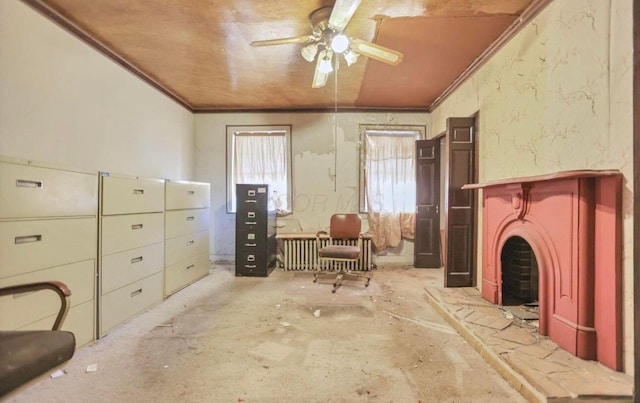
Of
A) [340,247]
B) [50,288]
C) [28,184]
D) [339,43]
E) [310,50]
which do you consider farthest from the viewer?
[340,247]

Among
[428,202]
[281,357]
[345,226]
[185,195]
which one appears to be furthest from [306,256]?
[281,357]

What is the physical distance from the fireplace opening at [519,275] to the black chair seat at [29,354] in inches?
127

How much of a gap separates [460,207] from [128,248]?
3.48 metres

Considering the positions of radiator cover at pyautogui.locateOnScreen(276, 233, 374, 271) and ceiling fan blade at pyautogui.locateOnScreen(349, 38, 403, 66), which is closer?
ceiling fan blade at pyautogui.locateOnScreen(349, 38, 403, 66)

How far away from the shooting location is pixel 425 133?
509 cm

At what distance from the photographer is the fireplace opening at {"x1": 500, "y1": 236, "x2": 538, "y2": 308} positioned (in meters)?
2.89

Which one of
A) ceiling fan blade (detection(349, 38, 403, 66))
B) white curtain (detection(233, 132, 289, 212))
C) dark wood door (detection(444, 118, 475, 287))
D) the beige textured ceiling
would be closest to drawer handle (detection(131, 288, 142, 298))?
the beige textured ceiling

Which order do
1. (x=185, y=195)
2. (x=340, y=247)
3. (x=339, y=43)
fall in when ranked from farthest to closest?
(x=340, y=247) < (x=185, y=195) < (x=339, y=43)

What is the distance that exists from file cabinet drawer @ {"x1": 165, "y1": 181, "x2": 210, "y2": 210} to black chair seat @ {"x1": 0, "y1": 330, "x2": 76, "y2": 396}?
2.31 meters

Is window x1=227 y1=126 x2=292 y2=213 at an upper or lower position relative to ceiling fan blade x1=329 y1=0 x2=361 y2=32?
lower

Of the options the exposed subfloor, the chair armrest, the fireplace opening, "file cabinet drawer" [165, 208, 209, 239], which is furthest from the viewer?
"file cabinet drawer" [165, 208, 209, 239]

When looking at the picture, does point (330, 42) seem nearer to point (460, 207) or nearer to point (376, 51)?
point (376, 51)

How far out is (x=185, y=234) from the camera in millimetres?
3779

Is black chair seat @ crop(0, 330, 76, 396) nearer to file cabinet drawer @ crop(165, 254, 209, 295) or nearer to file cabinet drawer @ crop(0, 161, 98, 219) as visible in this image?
file cabinet drawer @ crop(0, 161, 98, 219)
